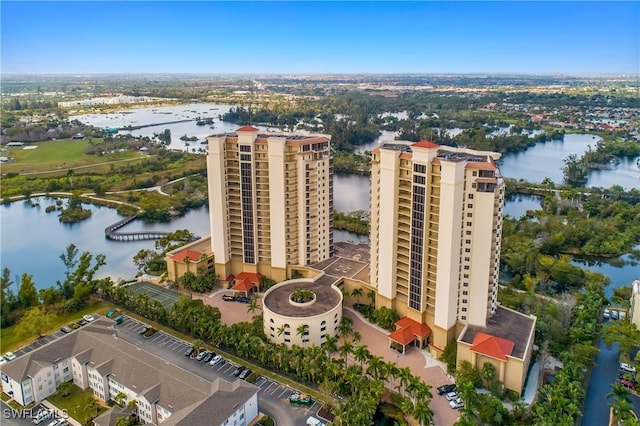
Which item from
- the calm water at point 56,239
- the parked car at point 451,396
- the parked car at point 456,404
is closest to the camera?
the parked car at point 456,404

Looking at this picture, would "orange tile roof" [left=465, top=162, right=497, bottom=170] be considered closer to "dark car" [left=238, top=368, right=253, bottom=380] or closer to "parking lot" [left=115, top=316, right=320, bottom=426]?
"parking lot" [left=115, top=316, right=320, bottom=426]

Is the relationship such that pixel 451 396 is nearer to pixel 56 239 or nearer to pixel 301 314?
pixel 301 314

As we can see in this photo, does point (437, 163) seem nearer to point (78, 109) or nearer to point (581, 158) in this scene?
point (581, 158)

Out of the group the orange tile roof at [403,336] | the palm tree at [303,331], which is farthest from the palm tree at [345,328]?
the orange tile roof at [403,336]

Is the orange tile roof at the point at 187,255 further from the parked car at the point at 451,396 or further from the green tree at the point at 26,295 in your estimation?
the parked car at the point at 451,396

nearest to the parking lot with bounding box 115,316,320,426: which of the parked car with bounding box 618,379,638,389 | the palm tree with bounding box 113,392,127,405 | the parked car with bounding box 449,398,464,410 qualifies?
the palm tree with bounding box 113,392,127,405
